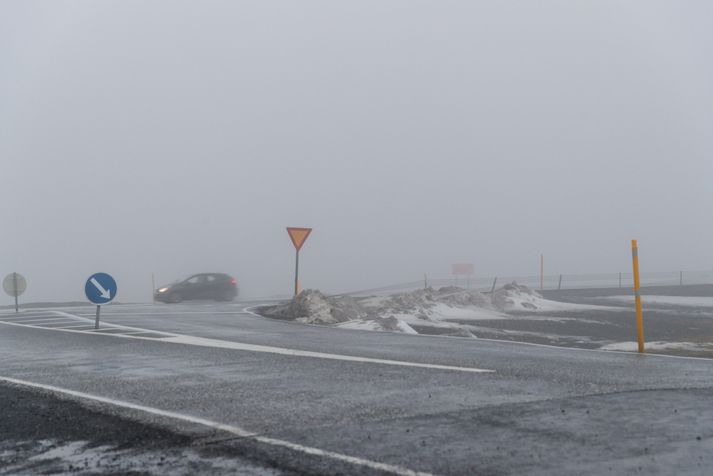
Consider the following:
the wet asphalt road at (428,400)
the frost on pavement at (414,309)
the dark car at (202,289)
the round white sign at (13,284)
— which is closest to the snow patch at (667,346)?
the wet asphalt road at (428,400)

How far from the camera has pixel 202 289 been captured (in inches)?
1426

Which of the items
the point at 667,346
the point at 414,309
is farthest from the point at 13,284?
the point at 667,346

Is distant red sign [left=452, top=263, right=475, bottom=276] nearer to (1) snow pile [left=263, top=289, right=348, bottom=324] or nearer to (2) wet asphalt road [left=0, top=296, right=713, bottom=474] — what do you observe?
(1) snow pile [left=263, top=289, right=348, bottom=324]

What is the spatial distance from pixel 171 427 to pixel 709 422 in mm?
3801

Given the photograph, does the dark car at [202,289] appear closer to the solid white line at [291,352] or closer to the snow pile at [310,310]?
the snow pile at [310,310]

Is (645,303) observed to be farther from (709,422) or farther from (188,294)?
(709,422)

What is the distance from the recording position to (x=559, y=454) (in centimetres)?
429

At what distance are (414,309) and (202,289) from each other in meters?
18.5

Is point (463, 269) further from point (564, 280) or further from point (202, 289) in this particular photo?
point (202, 289)

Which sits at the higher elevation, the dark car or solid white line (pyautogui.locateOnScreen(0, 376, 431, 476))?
the dark car

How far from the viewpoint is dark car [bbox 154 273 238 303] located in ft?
117

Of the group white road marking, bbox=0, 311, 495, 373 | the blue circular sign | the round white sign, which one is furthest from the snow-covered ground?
the round white sign

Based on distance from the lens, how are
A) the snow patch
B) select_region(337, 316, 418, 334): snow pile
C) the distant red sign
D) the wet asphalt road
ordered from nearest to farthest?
1. the wet asphalt road
2. the snow patch
3. select_region(337, 316, 418, 334): snow pile
4. the distant red sign

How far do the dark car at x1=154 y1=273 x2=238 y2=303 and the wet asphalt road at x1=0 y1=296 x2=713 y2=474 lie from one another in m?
24.2
